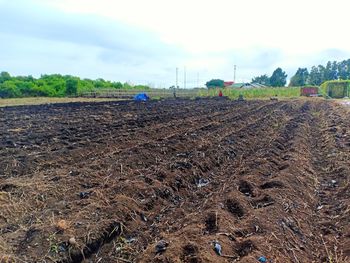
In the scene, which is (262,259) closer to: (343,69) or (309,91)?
(309,91)

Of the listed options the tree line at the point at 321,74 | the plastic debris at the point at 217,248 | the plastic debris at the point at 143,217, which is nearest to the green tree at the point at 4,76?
the plastic debris at the point at 143,217

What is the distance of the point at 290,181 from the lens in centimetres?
669

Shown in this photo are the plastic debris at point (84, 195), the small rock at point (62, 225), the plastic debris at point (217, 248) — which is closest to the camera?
the plastic debris at point (217, 248)

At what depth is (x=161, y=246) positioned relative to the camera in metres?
3.99

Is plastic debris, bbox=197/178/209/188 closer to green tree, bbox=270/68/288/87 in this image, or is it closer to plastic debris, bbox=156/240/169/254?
plastic debris, bbox=156/240/169/254

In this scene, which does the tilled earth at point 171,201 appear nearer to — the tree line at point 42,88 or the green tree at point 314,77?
the tree line at point 42,88

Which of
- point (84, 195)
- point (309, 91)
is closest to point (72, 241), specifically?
point (84, 195)

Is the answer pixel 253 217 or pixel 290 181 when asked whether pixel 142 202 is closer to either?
pixel 253 217

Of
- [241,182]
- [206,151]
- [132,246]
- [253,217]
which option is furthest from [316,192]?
[132,246]

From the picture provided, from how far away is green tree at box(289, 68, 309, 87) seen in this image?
299 feet

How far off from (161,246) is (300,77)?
97316 millimetres

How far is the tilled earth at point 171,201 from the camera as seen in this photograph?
4.06 m

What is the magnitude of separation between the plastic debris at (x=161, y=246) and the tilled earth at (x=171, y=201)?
0.02 m

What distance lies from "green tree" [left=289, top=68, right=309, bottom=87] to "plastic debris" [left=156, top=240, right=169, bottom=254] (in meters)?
94.0
